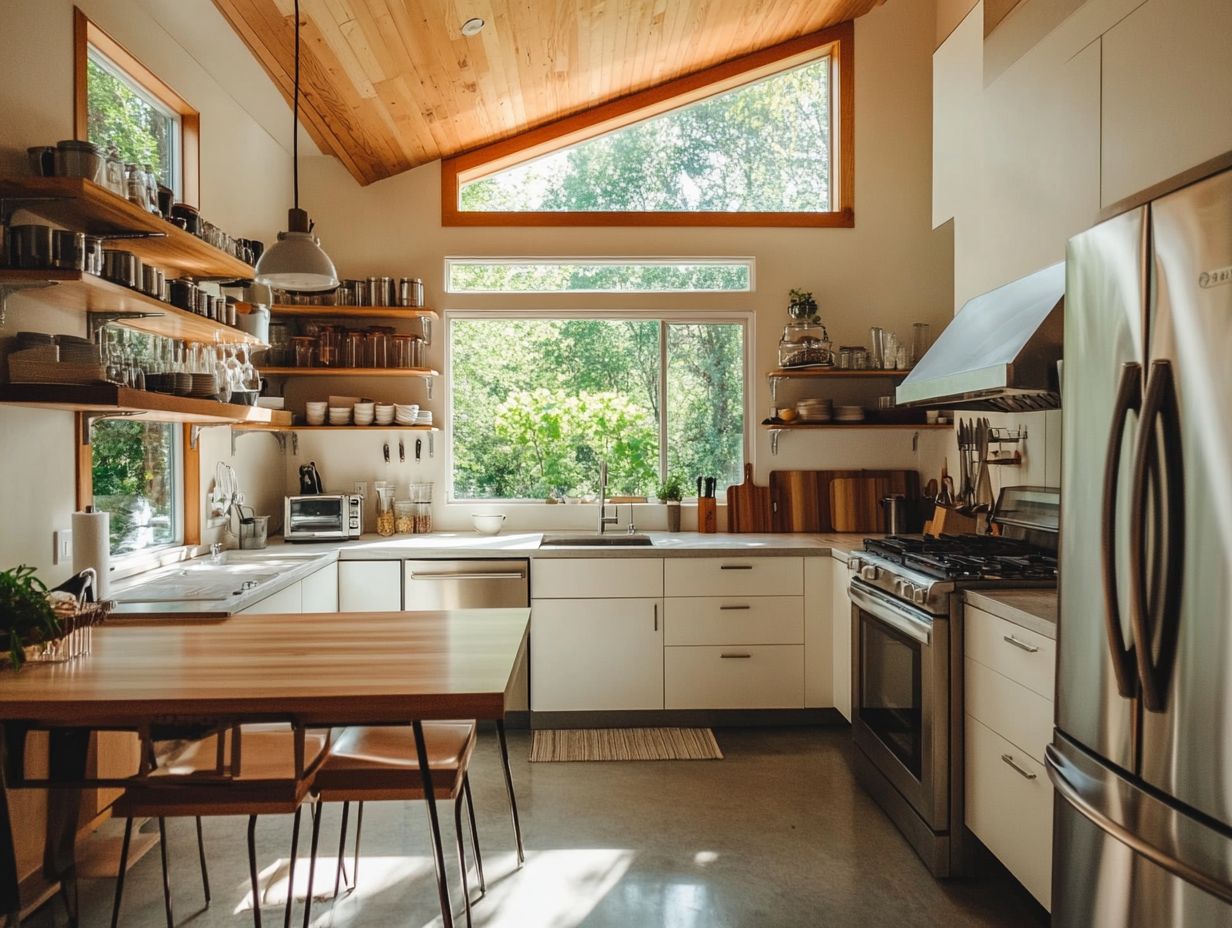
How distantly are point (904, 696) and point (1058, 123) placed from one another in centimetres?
203

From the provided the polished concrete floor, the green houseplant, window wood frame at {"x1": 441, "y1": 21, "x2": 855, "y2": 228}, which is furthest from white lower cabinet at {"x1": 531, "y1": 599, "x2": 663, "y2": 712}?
the green houseplant

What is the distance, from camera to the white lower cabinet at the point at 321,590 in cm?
347

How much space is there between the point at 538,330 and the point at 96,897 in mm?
3221

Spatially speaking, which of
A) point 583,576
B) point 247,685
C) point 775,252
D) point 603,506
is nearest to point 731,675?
point 583,576

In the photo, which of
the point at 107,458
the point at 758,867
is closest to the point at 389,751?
the point at 758,867

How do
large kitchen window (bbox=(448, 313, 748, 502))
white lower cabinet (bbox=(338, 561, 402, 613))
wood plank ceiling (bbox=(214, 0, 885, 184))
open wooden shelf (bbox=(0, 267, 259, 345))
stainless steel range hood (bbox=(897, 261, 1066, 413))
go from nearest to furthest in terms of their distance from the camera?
open wooden shelf (bbox=(0, 267, 259, 345)) < stainless steel range hood (bbox=(897, 261, 1066, 413)) < wood plank ceiling (bbox=(214, 0, 885, 184)) < white lower cabinet (bbox=(338, 561, 402, 613)) < large kitchen window (bbox=(448, 313, 748, 502))

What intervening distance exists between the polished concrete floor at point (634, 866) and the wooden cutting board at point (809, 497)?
4.85 ft

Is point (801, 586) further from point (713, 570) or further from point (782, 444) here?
point (782, 444)

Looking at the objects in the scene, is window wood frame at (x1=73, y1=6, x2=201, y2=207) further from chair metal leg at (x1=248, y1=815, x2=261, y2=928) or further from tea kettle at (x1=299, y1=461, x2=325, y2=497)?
chair metal leg at (x1=248, y1=815, x2=261, y2=928)

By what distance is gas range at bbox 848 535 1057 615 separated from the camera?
8.59ft

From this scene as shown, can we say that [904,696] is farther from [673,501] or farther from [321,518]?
[321,518]

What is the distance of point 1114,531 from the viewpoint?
64.2 inches

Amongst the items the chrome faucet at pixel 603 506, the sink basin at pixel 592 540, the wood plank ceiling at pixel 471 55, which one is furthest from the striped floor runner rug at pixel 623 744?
the wood plank ceiling at pixel 471 55

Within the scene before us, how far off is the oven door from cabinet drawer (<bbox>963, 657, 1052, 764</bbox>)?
95mm
